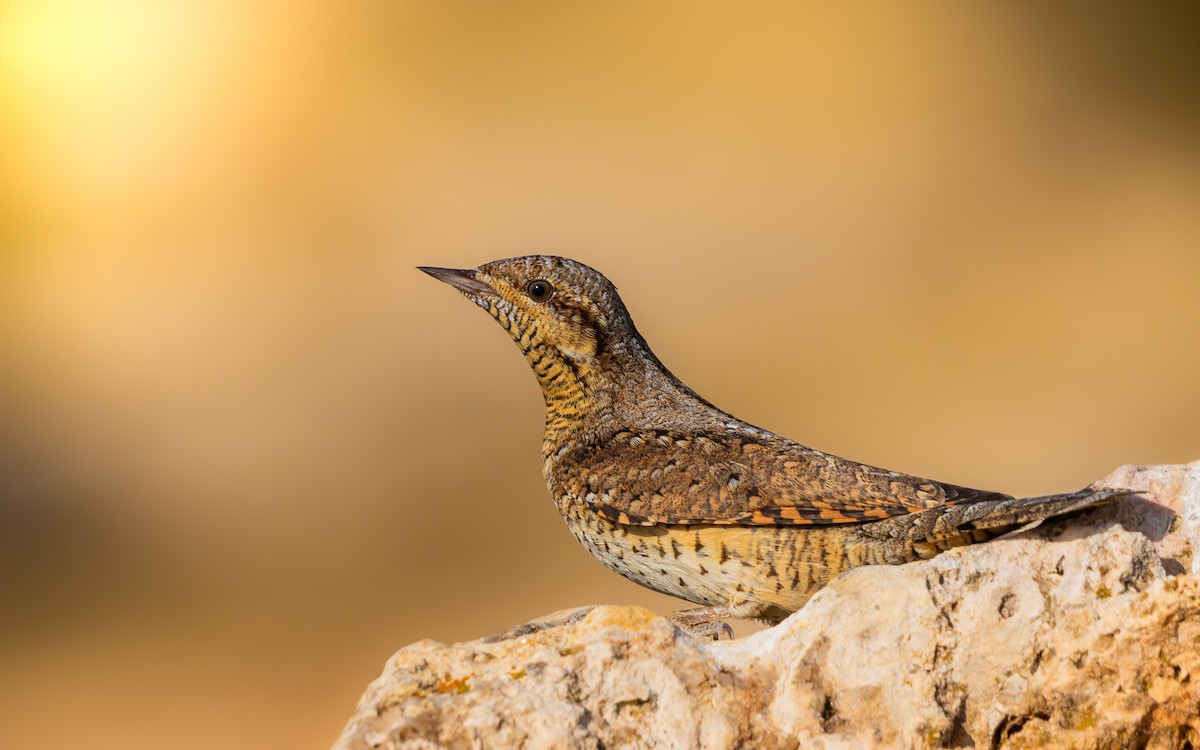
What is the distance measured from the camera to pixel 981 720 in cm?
250

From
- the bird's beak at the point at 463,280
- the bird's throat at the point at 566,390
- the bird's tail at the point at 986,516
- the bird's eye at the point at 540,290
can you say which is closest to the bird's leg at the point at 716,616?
the bird's tail at the point at 986,516

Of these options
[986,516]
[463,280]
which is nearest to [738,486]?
[986,516]

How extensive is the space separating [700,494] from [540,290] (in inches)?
46.9

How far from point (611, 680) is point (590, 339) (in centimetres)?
193

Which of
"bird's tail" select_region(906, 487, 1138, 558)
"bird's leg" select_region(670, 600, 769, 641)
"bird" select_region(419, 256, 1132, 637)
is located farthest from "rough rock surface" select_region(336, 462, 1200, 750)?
"bird's leg" select_region(670, 600, 769, 641)

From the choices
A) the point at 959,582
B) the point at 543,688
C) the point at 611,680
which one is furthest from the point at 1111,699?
the point at 543,688

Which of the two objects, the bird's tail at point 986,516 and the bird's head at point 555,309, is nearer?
the bird's tail at point 986,516

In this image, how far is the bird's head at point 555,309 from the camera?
4188 millimetres

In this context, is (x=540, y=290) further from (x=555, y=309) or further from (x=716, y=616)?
(x=716, y=616)

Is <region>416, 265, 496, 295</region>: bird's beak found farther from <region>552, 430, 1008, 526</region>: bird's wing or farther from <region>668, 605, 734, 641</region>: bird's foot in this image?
<region>668, 605, 734, 641</region>: bird's foot

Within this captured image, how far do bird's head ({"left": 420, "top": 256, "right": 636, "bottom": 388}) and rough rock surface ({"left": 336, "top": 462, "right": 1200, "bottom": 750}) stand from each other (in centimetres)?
172

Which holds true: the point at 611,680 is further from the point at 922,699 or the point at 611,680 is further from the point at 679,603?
the point at 679,603

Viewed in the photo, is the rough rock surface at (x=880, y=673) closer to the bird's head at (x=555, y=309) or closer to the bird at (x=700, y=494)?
the bird at (x=700, y=494)

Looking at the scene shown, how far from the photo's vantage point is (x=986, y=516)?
2758 millimetres
